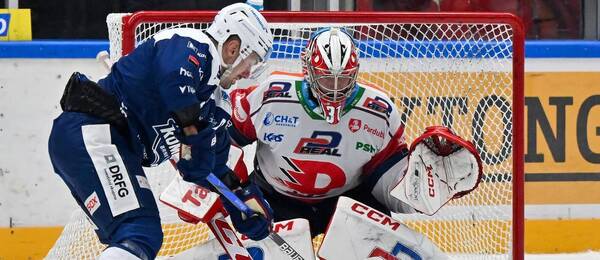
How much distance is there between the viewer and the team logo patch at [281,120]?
4.11 m

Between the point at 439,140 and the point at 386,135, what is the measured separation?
0.23 m

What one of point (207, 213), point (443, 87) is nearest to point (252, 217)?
point (207, 213)

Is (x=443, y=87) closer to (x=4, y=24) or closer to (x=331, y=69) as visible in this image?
(x=331, y=69)

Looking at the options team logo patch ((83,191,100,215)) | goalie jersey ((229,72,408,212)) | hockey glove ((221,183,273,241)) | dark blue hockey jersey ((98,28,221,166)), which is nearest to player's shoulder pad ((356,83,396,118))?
goalie jersey ((229,72,408,212))

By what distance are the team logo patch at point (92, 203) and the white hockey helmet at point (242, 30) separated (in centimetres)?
51

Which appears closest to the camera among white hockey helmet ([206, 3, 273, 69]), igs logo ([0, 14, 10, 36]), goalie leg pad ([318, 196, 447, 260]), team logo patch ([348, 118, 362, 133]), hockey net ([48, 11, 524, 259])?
white hockey helmet ([206, 3, 273, 69])

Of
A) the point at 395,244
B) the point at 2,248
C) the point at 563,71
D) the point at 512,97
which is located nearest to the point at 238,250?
the point at 395,244

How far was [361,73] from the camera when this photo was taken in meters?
4.84

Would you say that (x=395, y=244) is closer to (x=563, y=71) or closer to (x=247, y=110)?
(x=247, y=110)

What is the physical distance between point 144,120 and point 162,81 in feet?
0.78

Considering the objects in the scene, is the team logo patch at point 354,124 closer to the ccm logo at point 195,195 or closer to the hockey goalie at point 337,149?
the hockey goalie at point 337,149

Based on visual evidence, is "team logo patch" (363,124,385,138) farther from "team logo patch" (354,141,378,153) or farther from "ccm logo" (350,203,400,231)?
"ccm logo" (350,203,400,231)

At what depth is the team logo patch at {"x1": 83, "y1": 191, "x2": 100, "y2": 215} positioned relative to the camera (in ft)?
11.0

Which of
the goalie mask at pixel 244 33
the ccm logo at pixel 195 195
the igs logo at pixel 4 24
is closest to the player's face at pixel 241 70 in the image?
the goalie mask at pixel 244 33
